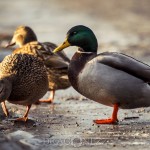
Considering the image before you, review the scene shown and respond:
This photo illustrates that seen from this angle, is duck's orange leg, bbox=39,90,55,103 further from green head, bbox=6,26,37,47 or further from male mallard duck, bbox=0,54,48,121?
green head, bbox=6,26,37,47

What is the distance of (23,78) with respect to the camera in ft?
26.8

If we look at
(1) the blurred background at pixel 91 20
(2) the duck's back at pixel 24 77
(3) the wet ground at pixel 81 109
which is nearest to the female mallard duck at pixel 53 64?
(3) the wet ground at pixel 81 109

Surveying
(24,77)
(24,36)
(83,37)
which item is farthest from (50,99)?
(24,36)

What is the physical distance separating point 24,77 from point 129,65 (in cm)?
118

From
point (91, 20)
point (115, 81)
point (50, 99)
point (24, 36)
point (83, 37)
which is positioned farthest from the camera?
point (91, 20)

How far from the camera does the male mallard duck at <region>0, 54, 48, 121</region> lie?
8062 millimetres

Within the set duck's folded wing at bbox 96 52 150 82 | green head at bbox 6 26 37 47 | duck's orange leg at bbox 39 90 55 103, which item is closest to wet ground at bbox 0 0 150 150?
duck's orange leg at bbox 39 90 55 103

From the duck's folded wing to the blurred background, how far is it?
608cm

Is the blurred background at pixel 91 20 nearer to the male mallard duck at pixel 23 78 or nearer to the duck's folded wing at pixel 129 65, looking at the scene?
the duck's folded wing at pixel 129 65

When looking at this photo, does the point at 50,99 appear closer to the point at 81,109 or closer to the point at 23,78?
the point at 81,109

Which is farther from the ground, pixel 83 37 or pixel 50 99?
pixel 83 37

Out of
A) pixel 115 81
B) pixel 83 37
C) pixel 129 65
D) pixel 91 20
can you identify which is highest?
pixel 91 20

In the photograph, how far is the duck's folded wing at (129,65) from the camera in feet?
26.8

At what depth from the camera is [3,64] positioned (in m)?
8.32
